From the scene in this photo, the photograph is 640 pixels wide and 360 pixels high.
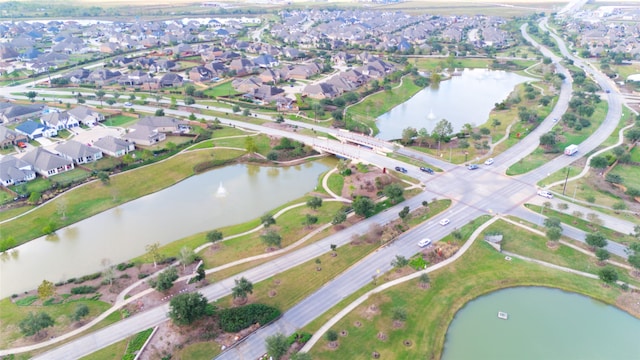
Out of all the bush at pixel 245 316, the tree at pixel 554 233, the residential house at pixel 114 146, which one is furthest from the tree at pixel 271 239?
the residential house at pixel 114 146

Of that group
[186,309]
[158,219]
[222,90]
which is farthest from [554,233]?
[222,90]

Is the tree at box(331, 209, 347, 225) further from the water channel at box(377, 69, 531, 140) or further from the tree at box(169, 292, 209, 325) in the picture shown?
the water channel at box(377, 69, 531, 140)

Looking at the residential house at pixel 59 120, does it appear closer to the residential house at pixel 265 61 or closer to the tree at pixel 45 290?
the tree at pixel 45 290

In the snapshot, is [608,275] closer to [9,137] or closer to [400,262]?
[400,262]

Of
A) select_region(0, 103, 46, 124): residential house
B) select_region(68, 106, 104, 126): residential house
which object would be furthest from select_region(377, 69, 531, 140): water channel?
select_region(0, 103, 46, 124): residential house

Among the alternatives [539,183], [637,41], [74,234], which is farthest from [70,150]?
[637,41]

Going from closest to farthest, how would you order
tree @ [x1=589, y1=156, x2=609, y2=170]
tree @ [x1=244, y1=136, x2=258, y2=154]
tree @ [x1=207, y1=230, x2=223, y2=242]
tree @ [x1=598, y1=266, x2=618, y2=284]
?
tree @ [x1=598, y1=266, x2=618, y2=284] < tree @ [x1=207, y1=230, x2=223, y2=242] < tree @ [x1=589, y1=156, x2=609, y2=170] < tree @ [x1=244, y1=136, x2=258, y2=154]
